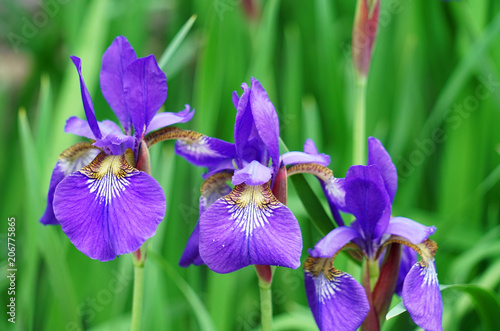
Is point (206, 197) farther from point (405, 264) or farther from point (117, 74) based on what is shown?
point (405, 264)

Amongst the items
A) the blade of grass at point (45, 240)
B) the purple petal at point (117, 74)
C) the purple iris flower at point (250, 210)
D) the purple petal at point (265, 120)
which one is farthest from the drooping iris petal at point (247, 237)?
the blade of grass at point (45, 240)

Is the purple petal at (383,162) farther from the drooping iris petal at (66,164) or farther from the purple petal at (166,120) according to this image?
the drooping iris petal at (66,164)

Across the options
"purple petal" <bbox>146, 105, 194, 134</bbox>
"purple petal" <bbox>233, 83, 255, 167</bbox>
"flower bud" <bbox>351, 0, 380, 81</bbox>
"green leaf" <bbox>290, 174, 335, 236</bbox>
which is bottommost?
"green leaf" <bbox>290, 174, 335, 236</bbox>

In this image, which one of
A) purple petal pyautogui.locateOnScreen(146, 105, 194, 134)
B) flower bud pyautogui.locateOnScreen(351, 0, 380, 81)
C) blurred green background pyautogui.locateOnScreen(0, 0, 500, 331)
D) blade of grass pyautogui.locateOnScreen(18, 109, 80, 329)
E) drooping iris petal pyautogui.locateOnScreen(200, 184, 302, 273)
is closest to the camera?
drooping iris petal pyautogui.locateOnScreen(200, 184, 302, 273)

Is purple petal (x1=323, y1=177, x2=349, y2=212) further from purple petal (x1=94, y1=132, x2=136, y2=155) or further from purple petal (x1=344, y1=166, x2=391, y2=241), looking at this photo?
purple petal (x1=94, y1=132, x2=136, y2=155)

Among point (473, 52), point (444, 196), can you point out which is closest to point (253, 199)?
point (473, 52)

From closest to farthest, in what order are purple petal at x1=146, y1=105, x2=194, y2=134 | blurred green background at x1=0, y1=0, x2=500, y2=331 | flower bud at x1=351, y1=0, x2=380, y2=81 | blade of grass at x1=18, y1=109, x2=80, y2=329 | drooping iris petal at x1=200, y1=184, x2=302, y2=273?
drooping iris petal at x1=200, y1=184, x2=302, y2=273 < purple petal at x1=146, y1=105, x2=194, y2=134 < blade of grass at x1=18, y1=109, x2=80, y2=329 < flower bud at x1=351, y1=0, x2=380, y2=81 < blurred green background at x1=0, y1=0, x2=500, y2=331

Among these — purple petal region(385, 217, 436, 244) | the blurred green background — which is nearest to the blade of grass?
the blurred green background

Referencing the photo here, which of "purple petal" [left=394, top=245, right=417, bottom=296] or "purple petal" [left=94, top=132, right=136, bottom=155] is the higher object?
"purple petal" [left=94, top=132, right=136, bottom=155]
